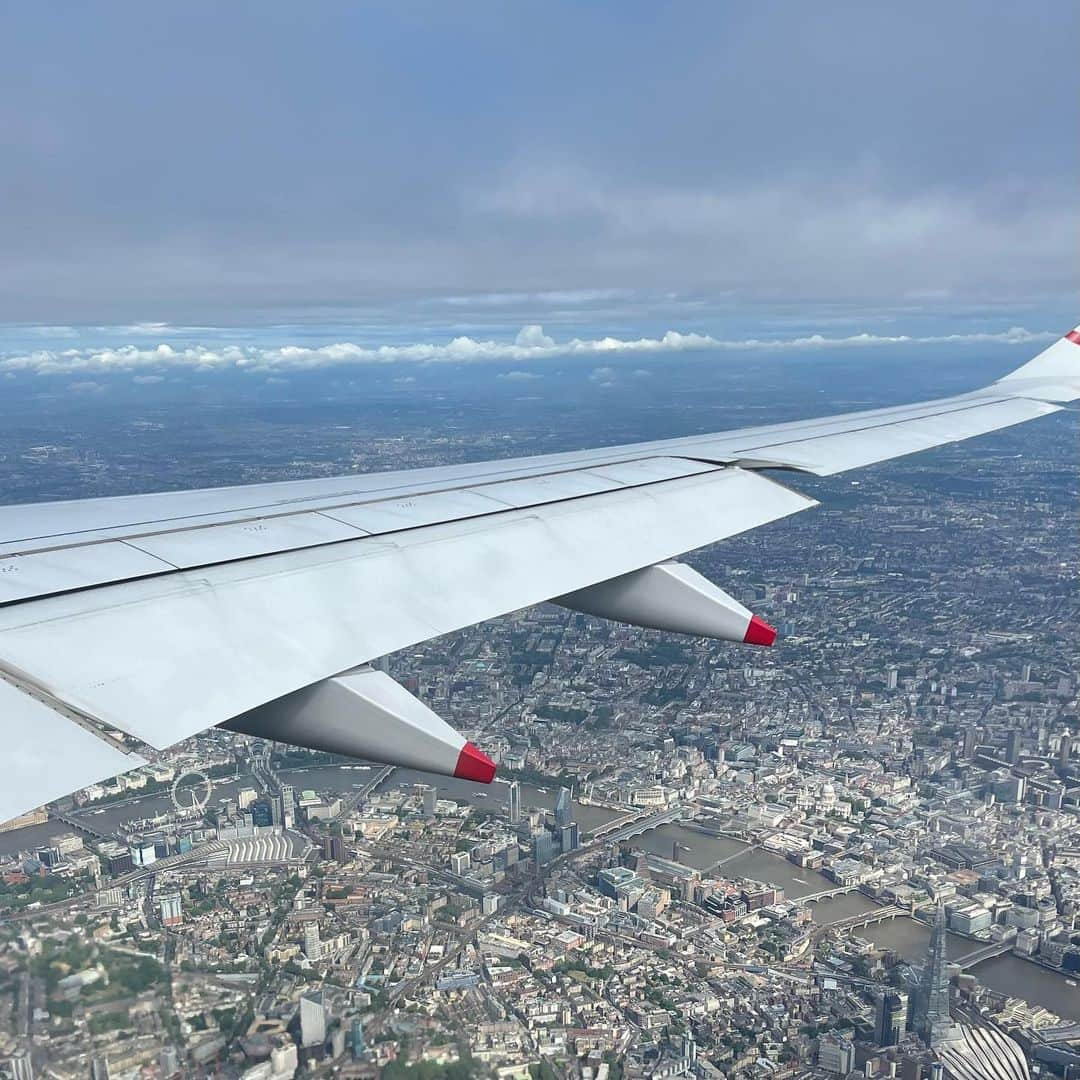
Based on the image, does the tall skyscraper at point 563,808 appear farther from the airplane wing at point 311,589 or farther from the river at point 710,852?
the airplane wing at point 311,589

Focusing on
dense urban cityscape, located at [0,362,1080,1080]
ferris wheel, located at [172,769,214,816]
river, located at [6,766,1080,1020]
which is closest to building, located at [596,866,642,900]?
dense urban cityscape, located at [0,362,1080,1080]

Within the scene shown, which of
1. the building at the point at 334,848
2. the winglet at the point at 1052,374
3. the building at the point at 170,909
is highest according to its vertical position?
the winglet at the point at 1052,374

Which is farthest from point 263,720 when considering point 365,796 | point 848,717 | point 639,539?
point 848,717

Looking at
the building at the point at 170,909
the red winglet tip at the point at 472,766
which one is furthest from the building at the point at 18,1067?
the red winglet tip at the point at 472,766

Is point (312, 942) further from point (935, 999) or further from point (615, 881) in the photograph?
point (935, 999)

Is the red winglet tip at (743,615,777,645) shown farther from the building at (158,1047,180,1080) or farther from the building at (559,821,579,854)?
the building at (559,821,579,854)

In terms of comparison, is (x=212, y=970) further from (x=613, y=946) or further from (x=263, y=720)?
(x=263, y=720)
